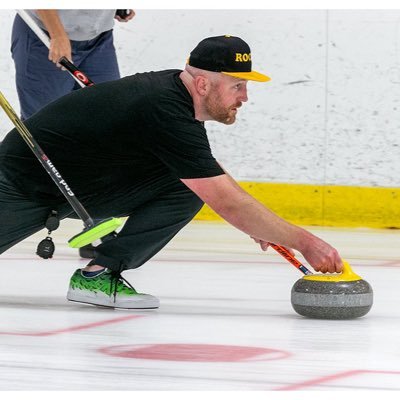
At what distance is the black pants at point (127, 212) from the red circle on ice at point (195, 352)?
2.10 ft

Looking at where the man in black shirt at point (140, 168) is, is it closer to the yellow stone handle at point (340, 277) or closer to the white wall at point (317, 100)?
the yellow stone handle at point (340, 277)

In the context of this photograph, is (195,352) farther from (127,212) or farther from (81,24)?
(81,24)

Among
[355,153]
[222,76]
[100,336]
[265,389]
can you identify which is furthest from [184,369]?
[355,153]

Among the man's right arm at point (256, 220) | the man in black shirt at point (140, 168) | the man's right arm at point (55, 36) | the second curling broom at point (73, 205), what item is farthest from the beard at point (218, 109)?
the man's right arm at point (55, 36)

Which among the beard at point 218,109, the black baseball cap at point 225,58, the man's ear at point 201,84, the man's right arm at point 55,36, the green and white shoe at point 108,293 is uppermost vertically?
the man's right arm at point 55,36

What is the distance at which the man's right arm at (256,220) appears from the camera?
3.01 metres

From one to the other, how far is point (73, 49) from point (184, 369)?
2.24 meters

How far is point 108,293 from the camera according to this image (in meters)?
3.33

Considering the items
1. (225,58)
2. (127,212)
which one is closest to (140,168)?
(127,212)

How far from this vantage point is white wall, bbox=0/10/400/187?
6.04 m

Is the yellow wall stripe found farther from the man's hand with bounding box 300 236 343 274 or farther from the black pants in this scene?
the man's hand with bounding box 300 236 343 274

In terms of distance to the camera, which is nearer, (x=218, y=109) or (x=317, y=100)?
(x=218, y=109)

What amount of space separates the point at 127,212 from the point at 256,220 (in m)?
0.49
